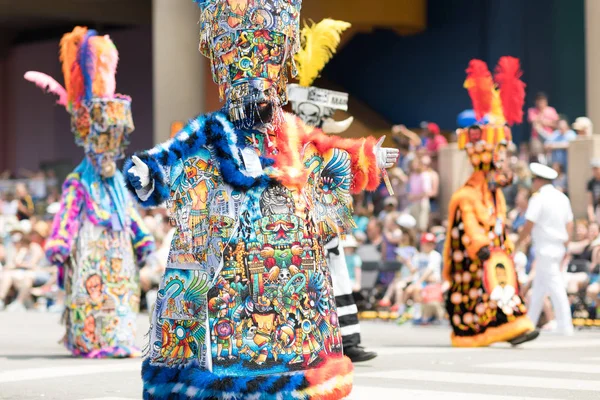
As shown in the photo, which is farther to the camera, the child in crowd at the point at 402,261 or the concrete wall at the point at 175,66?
the concrete wall at the point at 175,66

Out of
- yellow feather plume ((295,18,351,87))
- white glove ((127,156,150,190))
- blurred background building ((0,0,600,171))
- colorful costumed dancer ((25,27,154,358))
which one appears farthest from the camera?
blurred background building ((0,0,600,171))

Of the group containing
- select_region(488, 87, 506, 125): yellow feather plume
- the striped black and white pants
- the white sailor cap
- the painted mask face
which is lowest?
Answer: the striped black and white pants

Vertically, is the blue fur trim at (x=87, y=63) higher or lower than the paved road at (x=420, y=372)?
higher

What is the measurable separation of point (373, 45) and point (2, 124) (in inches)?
500

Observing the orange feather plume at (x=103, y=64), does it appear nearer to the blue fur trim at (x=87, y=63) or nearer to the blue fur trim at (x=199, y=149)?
the blue fur trim at (x=87, y=63)

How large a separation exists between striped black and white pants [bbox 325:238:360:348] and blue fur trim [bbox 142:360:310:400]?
3703 millimetres

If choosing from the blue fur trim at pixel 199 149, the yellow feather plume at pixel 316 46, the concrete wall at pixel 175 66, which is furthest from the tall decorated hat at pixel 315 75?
the concrete wall at pixel 175 66

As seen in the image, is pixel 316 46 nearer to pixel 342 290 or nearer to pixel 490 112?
pixel 342 290

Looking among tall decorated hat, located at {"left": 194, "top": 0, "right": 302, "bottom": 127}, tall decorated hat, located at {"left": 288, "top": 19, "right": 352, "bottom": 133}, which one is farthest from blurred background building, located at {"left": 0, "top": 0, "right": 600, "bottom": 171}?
tall decorated hat, located at {"left": 194, "top": 0, "right": 302, "bottom": 127}

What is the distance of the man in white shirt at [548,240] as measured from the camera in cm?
1362

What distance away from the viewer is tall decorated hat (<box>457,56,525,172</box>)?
12352 mm

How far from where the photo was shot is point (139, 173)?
20.0 ft

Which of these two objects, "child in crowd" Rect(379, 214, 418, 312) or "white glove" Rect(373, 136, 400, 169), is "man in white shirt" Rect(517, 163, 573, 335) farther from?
"white glove" Rect(373, 136, 400, 169)

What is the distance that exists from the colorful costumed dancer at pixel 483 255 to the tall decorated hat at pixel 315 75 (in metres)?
2.18
